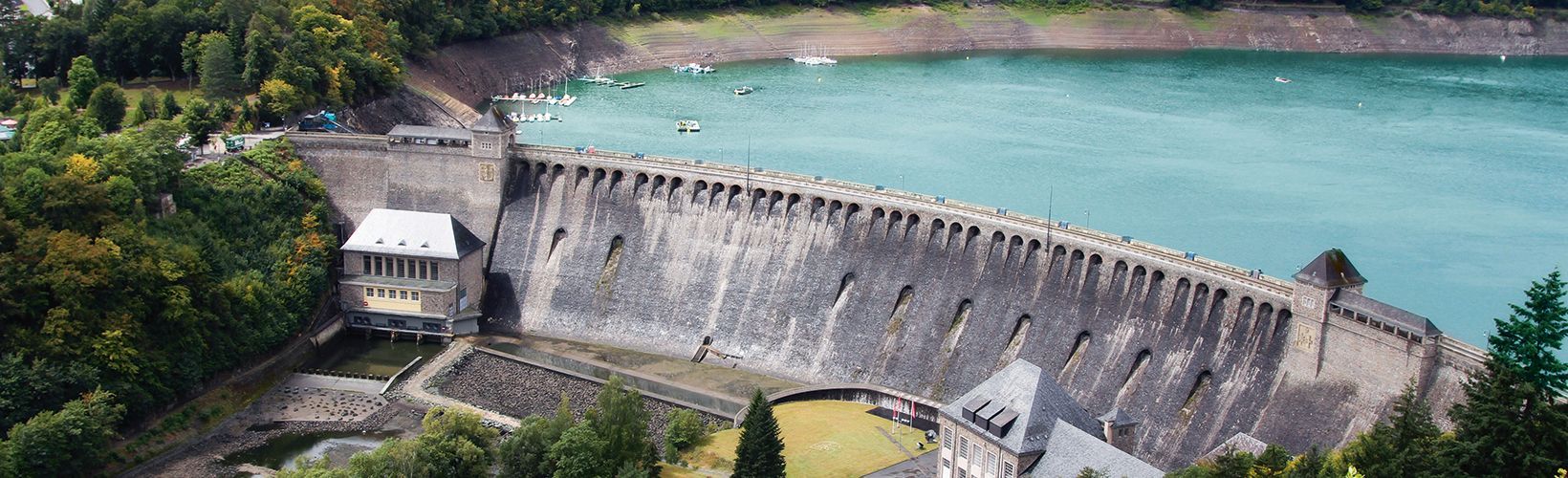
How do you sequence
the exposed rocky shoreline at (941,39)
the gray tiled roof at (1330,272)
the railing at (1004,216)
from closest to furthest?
the gray tiled roof at (1330,272)
the railing at (1004,216)
the exposed rocky shoreline at (941,39)

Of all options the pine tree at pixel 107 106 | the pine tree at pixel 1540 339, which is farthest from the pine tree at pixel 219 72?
the pine tree at pixel 1540 339

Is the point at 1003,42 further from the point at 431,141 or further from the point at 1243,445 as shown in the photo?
the point at 1243,445

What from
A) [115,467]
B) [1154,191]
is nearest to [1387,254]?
[1154,191]

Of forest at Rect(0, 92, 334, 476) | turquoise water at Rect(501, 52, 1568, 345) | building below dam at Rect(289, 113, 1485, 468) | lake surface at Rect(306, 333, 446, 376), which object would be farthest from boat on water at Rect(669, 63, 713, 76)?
lake surface at Rect(306, 333, 446, 376)

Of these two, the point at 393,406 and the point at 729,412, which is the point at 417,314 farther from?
the point at 729,412

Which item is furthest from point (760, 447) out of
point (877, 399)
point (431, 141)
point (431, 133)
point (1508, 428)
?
point (431, 133)

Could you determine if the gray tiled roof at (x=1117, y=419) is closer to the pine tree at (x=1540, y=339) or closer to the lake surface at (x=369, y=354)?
the pine tree at (x=1540, y=339)
